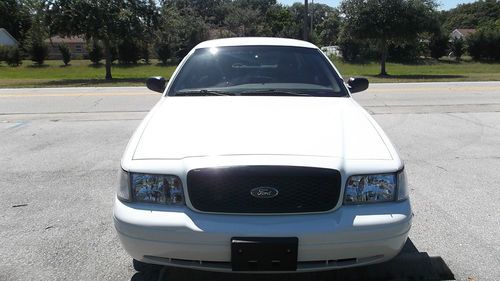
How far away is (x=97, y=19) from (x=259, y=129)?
67.4 ft

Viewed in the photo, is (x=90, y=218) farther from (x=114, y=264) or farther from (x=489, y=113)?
(x=489, y=113)

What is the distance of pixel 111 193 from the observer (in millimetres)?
4930

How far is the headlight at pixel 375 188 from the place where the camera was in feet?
9.01

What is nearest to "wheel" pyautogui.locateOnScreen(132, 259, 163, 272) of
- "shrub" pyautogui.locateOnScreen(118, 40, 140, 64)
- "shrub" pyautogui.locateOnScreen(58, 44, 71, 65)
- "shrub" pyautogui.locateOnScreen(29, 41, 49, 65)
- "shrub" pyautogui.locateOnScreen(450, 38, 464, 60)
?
"shrub" pyautogui.locateOnScreen(118, 40, 140, 64)

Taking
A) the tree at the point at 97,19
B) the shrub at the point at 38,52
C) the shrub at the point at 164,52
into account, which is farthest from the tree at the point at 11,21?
the tree at the point at 97,19

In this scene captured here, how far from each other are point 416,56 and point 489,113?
3917cm

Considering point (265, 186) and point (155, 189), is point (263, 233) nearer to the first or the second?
point (265, 186)

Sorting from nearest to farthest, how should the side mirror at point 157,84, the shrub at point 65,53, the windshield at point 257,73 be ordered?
the windshield at point 257,73 → the side mirror at point 157,84 → the shrub at point 65,53

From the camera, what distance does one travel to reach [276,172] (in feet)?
8.61

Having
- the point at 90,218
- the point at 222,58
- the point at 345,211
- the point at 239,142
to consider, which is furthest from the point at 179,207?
the point at 222,58

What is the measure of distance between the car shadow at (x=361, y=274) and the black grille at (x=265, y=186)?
0.70 metres

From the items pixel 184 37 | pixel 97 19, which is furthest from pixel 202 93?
pixel 184 37

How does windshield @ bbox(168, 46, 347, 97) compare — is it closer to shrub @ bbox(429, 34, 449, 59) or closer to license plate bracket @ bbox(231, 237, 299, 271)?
license plate bracket @ bbox(231, 237, 299, 271)

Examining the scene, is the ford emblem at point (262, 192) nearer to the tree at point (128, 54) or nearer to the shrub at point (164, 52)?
the shrub at point (164, 52)
